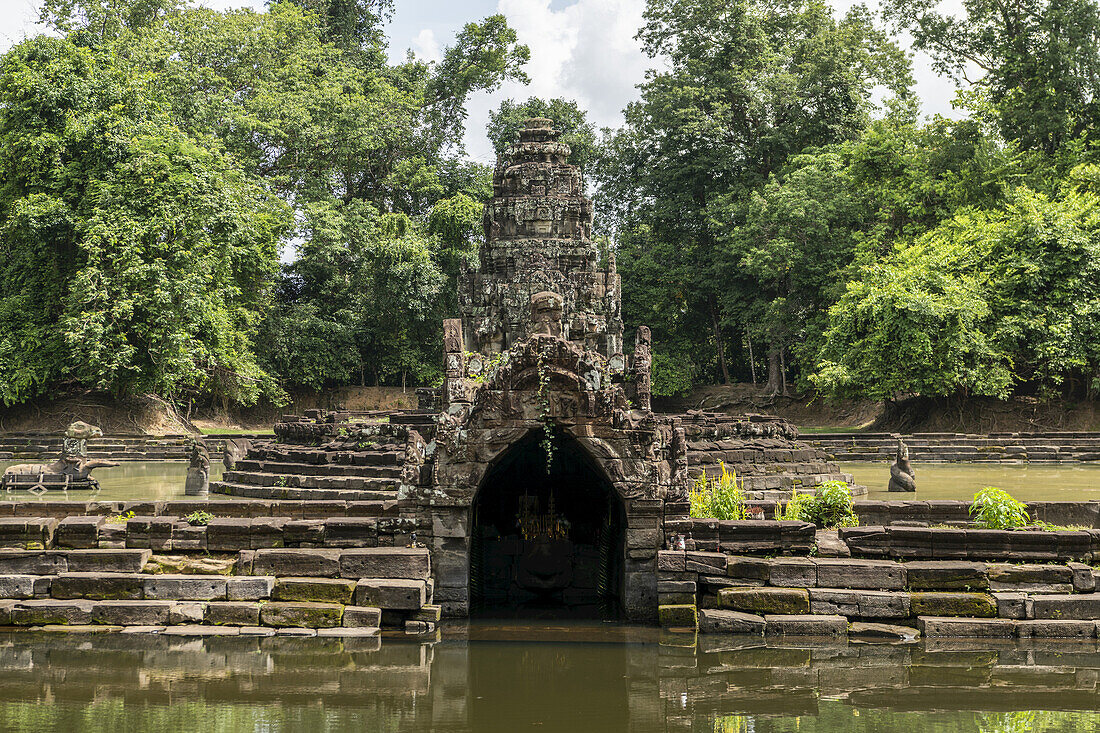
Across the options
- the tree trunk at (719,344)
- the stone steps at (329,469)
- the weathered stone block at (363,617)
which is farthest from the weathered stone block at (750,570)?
the tree trunk at (719,344)

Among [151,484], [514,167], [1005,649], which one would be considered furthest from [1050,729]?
[514,167]

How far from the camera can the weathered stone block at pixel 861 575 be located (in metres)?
7.52

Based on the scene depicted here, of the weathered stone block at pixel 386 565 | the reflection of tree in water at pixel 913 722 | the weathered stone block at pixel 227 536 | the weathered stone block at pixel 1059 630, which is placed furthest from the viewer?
the weathered stone block at pixel 227 536

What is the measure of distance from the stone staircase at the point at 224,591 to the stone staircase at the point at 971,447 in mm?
16866

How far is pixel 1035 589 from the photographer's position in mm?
7512

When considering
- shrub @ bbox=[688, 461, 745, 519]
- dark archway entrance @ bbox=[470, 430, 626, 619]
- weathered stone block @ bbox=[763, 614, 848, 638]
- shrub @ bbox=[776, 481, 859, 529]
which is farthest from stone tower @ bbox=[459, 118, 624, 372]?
weathered stone block @ bbox=[763, 614, 848, 638]

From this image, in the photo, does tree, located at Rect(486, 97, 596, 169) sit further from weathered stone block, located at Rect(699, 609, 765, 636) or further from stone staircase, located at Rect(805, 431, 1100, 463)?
weathered stone block, located at Rect(699, 609, 765, 636)

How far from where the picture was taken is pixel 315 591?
24.8 feet

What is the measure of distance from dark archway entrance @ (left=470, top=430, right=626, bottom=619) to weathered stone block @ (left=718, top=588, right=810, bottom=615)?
1111 mm

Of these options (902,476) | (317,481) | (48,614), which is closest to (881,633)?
(48,614)

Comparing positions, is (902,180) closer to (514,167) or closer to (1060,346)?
(1060,346)

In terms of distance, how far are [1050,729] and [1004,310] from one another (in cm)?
2348

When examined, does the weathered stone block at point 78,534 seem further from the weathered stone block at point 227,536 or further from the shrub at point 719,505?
the shrub at point 719,505

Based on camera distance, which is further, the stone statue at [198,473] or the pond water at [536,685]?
the stone statue at [198,473]
